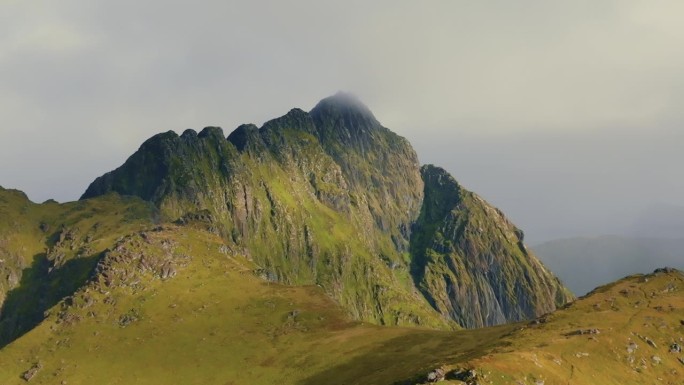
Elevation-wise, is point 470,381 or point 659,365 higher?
point 470,381

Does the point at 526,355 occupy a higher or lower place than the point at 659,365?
higher

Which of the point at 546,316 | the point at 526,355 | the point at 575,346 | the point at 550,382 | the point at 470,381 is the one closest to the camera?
the point at 470,381

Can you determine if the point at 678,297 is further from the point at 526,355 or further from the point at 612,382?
the point at 526,355

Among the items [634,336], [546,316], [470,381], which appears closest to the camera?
[470,381]

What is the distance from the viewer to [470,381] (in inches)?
4446

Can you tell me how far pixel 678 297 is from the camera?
193500 millimetres

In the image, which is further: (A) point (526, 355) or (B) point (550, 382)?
(A) point (526, 355)

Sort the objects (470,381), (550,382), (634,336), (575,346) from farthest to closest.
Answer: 1. (634,336)
2. (575,346)
3. (550,382)
4. (470,381)

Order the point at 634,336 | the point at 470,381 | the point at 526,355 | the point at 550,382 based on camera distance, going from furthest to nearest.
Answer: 1. the point at 634,336
2. the point at 526,355
3. the point at 550,382
4. the point at 470,381

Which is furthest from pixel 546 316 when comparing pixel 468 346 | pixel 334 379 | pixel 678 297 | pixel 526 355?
pixel 334 379

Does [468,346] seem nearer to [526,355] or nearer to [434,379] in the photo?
[526,355]

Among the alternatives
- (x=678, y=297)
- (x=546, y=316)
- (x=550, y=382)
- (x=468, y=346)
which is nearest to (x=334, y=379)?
(x=468, y=346)

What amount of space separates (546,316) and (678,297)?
1859 inches

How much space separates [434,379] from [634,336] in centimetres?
8245
